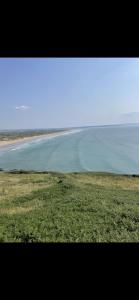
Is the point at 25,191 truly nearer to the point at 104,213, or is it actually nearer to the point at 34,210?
the point at 34,210

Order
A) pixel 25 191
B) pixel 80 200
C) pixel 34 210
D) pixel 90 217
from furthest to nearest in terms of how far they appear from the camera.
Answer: pixel 25 191
pixel 80 200
pixel 34 210
pixel 90 217

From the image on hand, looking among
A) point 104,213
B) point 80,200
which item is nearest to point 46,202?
point 80,200
